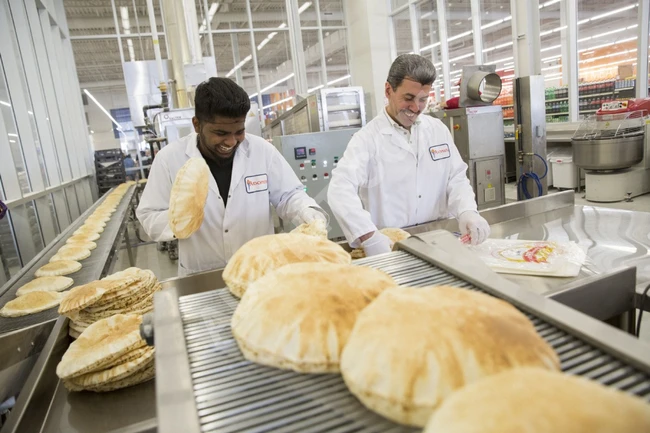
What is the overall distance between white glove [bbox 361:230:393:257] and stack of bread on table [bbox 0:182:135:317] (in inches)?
56.5

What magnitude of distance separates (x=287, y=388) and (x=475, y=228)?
1.57 metres

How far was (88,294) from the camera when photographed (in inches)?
51.6

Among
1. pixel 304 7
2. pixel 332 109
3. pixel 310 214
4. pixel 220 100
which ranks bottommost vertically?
pixel 310 214

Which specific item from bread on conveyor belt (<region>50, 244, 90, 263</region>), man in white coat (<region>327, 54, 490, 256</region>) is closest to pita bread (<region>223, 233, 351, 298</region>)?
man in white coat (<region>327, 54, 490, 256</region>)

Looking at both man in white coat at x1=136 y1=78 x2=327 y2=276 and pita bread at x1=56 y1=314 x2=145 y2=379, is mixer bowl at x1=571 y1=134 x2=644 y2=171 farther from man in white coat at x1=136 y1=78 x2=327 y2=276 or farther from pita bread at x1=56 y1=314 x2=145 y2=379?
pita bread at x1=56 y1=314 x2=145 y2=379

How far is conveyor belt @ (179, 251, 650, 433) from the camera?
0.45 m

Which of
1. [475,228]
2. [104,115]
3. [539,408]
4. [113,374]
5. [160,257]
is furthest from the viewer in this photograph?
[104,115]

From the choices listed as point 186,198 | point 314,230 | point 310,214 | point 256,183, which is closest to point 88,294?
point 186,198

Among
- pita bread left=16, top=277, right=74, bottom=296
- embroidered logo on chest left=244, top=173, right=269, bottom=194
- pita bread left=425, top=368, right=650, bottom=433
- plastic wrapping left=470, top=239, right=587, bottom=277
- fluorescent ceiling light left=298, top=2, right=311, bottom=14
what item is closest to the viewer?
pita bread left=425, top=368, right=650, bottom=433

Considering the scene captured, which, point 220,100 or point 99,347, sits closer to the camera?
point 99,347

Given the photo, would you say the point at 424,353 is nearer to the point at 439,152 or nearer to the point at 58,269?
the point at 439,152

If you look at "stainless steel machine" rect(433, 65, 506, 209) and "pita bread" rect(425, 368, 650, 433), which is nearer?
"pita bread" rect(425, 368, 650, 433)

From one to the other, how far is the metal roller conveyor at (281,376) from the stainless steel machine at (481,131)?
4818mm

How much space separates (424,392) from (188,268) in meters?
1.80
